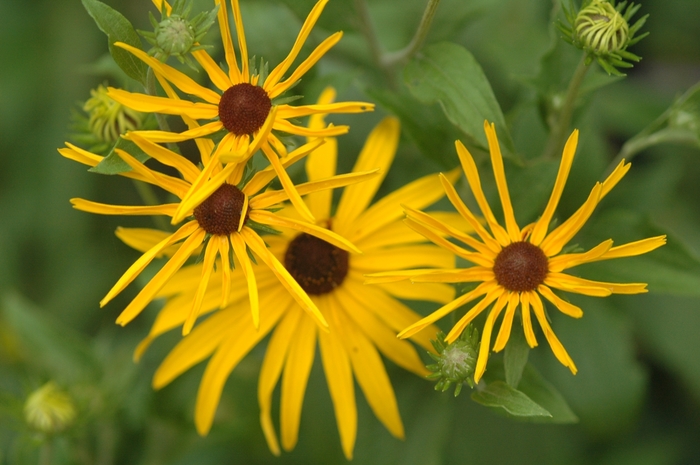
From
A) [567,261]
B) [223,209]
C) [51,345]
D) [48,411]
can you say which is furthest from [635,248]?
[51,345]

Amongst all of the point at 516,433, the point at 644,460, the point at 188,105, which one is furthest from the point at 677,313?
the point at 188,105

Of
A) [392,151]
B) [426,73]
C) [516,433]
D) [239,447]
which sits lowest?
[239,447]

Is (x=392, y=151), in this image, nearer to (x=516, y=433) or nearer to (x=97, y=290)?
(x=516, y=433)

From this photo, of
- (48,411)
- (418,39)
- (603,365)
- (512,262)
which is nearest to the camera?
(512,262)

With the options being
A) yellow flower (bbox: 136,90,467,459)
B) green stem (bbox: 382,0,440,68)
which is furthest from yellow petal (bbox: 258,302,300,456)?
green stem (bbox: 382,0,440,68)

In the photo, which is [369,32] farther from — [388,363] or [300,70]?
[388,363]

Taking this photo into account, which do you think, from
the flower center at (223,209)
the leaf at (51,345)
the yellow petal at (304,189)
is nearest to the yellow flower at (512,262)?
the yellow petal at (304,189)

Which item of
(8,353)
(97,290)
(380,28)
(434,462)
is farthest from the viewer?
(97,290)
